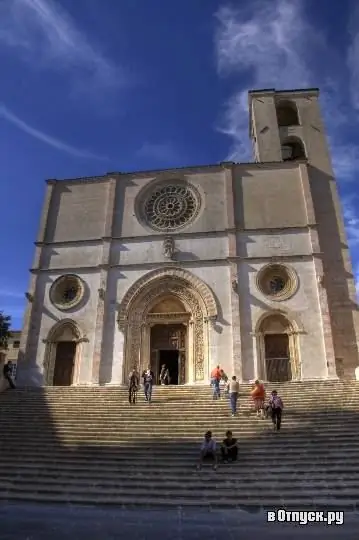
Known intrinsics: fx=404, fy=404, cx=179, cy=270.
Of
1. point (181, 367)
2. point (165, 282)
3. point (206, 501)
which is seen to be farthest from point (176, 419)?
point (165, 282)

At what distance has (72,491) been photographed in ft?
26.9

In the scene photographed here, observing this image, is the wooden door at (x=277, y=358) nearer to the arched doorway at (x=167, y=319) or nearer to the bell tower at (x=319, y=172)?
the bell tower at (x=319, y=172)

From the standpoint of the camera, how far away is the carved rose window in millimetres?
21641

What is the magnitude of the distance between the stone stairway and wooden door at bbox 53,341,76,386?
3.46 meters

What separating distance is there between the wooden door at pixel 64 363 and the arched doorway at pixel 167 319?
9.02 feet

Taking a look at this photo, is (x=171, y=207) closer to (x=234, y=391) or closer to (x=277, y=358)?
(x=277, y=358)

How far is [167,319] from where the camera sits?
19.7 meters

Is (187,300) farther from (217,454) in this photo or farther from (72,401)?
(217,454)

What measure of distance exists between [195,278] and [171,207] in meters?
4.78

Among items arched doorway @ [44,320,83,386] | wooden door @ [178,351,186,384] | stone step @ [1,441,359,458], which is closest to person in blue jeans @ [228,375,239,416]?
stone step @ [1,441,359,458]

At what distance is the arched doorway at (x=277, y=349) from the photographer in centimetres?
1783

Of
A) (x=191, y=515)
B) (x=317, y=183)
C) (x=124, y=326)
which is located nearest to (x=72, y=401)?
(x=124, y=326)

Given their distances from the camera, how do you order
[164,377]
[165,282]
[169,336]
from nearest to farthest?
[164,377], [169,336], [165,282]

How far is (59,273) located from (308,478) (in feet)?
51.7
